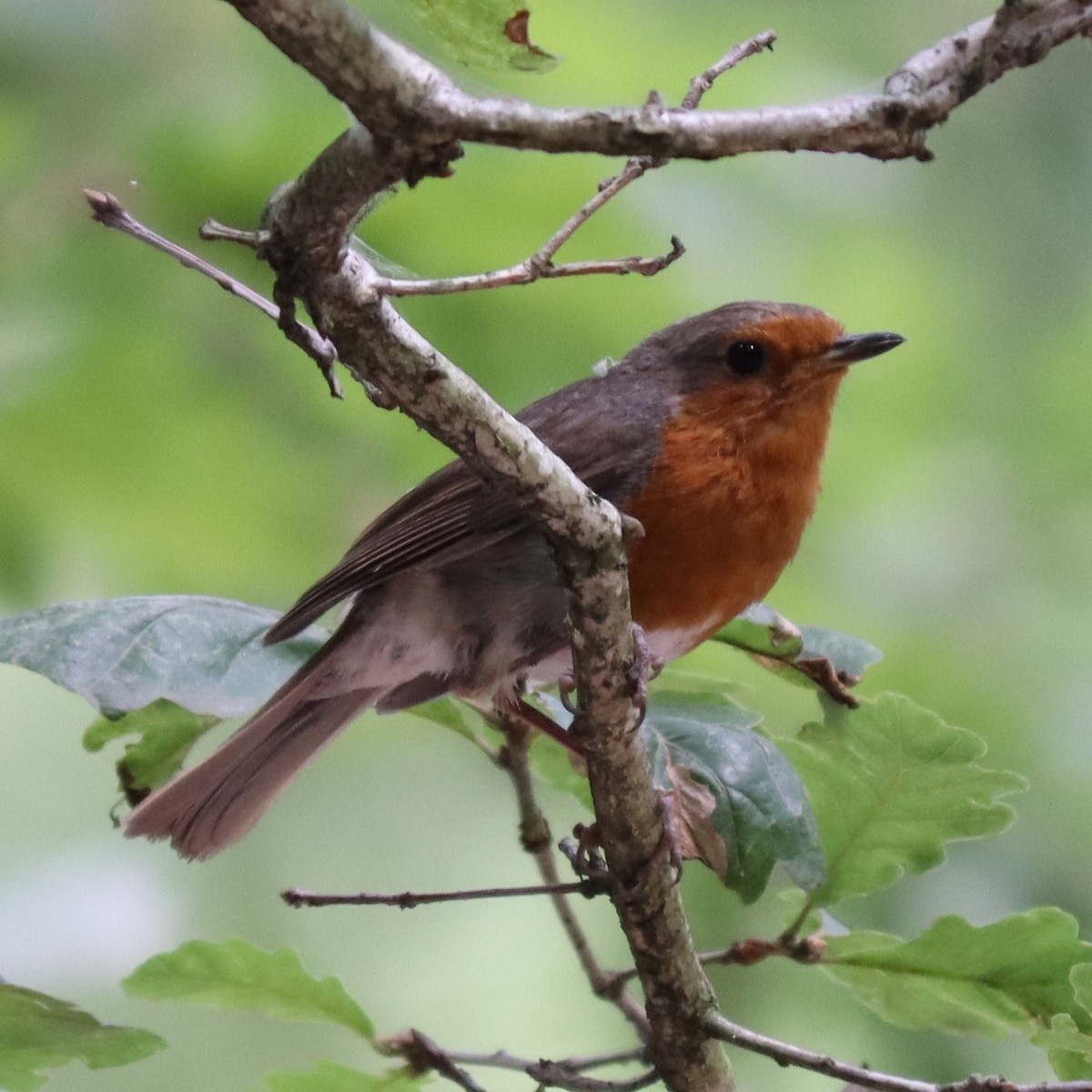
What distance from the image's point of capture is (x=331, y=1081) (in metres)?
2.25

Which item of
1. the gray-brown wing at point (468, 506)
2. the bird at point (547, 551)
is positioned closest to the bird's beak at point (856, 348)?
the bird at point (547, 551)

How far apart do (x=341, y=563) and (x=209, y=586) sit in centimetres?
110

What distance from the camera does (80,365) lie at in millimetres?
3402

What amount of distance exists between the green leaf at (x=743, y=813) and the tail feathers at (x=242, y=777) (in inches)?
44.0

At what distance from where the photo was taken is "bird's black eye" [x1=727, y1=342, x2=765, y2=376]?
3043 mm

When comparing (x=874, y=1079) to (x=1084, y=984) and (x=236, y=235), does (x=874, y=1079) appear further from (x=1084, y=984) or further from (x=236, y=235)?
(x=236, y=235)

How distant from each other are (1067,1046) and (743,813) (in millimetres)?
551

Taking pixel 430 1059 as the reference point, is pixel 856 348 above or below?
above

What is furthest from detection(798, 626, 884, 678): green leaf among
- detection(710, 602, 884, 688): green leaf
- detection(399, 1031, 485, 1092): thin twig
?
detection(399, 1031, 485, 1092): thin twig

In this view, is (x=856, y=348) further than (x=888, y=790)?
Yes

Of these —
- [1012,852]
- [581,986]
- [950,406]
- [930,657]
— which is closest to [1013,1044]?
[1012,852]

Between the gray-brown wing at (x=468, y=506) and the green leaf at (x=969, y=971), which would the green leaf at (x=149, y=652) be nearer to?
the gray-brown wing at (x=468, y=506)

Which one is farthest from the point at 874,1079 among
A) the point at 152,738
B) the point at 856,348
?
the point at 856,348

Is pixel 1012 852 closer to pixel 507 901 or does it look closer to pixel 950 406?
pixel 950 406
